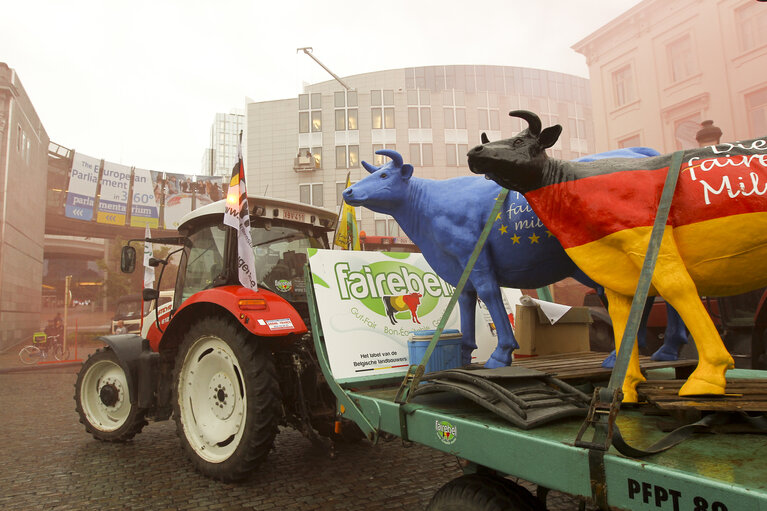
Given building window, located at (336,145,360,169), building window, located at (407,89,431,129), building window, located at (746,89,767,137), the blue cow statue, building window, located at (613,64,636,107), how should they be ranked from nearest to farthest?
1. the blue cow statue
2. building window, located at (746,89,767,137)
3. building window, located at (613,64,636,107)
4. building window, located at (336,145,360,169)
5. building window, located at (407,89,431,129)

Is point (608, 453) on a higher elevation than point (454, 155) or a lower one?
lower

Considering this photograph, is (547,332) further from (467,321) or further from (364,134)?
(364,134)

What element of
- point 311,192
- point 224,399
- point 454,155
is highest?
point 454,155

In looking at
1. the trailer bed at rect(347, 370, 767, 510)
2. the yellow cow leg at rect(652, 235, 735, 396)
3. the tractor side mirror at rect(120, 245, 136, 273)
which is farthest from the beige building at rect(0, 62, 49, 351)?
the yellow cow leg at rect(652, 235, 735, 396)

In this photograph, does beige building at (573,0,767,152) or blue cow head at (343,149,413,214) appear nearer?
blue cow head at (343,149,413,214)

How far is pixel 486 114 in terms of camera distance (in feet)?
113

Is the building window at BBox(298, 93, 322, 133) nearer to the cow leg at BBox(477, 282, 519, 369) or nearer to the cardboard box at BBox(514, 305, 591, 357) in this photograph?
the cardboard box at BBox(514, 305, 591, 357)

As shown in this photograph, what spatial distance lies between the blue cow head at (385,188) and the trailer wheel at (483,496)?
7.39ft

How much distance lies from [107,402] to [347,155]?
28.9 metres

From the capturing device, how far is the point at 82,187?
27.3 metres

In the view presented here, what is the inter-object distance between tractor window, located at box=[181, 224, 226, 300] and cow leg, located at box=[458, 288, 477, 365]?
248 centimetres

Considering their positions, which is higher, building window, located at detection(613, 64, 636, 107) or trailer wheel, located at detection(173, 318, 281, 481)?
building window, located at detection(613, 64, 636, 107)

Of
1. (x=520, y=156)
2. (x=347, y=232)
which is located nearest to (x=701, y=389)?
(x=520, y=156)

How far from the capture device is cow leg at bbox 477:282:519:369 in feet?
10.6
